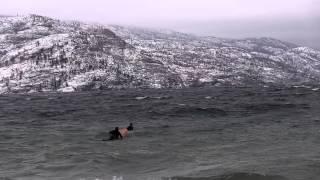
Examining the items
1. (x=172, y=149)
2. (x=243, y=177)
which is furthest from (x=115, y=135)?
(x=243, y=177)

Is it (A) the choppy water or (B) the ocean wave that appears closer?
(B) the ocean wave

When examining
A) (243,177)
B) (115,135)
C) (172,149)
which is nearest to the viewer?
(243,177)

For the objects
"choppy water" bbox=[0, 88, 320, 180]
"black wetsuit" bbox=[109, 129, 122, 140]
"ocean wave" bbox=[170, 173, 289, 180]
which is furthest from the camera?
"black wetsuit" bbox=[109, 129, 122, 140]

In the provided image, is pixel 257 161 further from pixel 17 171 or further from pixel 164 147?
pixel 17 171

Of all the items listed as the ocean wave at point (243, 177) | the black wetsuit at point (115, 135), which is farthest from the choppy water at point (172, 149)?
the black wetsuit at point (115, 135)

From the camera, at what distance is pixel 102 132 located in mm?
46062

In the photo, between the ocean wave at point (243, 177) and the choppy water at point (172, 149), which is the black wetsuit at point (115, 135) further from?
the ocean wave at point (243, 177)

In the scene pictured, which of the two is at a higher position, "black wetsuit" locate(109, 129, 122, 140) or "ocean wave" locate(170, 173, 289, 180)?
"ocean wave" locate(170, 173, 289, 180)

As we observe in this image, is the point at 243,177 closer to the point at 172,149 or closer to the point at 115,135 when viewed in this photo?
the point at 172,149

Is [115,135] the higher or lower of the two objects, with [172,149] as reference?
lower

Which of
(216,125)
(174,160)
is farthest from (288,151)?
(216,125)

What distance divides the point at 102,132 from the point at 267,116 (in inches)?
742

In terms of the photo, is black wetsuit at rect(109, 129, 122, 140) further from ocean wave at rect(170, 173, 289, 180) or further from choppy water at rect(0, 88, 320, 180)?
ocean wave at rect(170, 173, 289, 180)

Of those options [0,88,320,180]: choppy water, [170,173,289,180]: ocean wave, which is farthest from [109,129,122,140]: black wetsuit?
[170,173,289,180]: ocean wave
